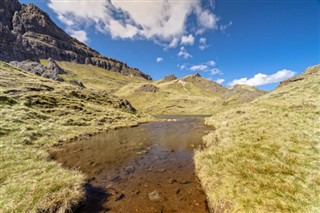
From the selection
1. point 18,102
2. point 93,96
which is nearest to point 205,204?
point 18,102

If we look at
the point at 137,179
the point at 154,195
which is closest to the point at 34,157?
the point at 137,179

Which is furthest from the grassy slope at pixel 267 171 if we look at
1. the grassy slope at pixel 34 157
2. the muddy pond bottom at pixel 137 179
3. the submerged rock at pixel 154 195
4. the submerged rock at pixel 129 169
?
the grassy slope at pixel 34 157

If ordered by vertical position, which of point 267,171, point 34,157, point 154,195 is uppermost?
point 267,171

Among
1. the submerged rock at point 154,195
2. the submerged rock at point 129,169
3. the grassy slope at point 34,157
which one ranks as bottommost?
the submerged rock at point 154,195

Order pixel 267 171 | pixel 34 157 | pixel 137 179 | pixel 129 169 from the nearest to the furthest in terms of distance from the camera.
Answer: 1. pixel 267 171
2. pixel 137 179
3. pixel 129 169
4. pixel 34 157

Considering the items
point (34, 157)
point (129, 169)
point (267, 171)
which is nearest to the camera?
point (267, 171)

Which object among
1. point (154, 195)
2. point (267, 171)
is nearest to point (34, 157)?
point (154, 195)

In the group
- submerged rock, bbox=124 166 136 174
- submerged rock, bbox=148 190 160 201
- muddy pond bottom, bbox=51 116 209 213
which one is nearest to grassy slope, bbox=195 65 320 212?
muddy pond bottom, bbox=51 116 209 213

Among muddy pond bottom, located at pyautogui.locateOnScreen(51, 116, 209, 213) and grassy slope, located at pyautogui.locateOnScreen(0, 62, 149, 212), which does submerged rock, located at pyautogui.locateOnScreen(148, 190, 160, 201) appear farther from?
grassy slope, located at pyautogui.locateOnScreen(0, 62, 149, 212)

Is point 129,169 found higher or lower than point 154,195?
higher

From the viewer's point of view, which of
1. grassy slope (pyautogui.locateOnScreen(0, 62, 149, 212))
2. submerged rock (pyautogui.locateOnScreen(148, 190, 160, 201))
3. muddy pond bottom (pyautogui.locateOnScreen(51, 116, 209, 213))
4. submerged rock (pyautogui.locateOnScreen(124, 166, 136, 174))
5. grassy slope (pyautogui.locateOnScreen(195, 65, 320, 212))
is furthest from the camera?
submerged rock (pyautogui.locateOnScreen(124, 166, 136, 174))

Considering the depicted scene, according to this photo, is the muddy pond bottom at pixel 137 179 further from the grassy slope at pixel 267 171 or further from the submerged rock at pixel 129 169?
the grassy slope at pixel 267 171

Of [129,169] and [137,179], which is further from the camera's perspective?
[129,169]

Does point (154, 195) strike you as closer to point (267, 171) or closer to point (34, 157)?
point (267, 171)
